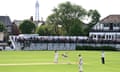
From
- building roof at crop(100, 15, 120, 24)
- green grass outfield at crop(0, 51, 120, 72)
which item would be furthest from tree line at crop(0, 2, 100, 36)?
green grass outfield at crop(0, 51, 120, 72)

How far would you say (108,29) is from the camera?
112500mm

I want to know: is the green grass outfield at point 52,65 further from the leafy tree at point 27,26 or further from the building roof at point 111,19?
the leafy tree at point 27,26

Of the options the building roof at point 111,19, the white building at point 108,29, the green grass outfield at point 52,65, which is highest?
the building roof at point 111,19

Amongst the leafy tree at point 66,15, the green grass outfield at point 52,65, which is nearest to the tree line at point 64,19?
the leafy tree at point 66,15

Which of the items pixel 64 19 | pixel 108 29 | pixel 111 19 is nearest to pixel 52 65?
pixel 108 29

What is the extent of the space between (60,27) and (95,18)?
15.2 metres

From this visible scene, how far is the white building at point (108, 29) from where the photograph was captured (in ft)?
365

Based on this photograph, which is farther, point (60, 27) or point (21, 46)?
point (60, 27)

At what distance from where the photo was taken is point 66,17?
12888 cm

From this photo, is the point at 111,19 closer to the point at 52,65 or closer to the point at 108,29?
the point at 108,29

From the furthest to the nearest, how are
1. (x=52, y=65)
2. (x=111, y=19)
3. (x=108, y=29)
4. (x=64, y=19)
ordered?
1. (x=64, y=19)
2. (x=111, y=19)
3. (x=108, y=29)
4. (x=52, y=65)

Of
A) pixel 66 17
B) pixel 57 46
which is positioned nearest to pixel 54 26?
pixel 66 17

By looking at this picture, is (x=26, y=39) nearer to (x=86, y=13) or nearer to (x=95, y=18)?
(x=86, y=13)

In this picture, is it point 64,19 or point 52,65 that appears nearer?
point 52,65
